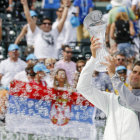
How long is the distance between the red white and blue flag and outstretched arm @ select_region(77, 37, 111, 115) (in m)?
1.26

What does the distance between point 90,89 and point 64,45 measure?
4.92 metres

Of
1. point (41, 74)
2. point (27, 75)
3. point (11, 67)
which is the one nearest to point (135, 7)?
point (11, 67)

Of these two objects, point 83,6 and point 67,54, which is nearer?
point 67,54

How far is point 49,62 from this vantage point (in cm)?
878

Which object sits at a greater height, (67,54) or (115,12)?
(115,12)

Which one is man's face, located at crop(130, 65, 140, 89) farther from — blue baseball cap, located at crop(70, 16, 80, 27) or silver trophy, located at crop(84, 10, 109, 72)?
blue baseball cap, located at crop(70, 16, 80, 27)

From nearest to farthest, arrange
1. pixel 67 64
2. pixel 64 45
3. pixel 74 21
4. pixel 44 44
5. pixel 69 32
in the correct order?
pixel 67 64 → pixel 64 45 → pixel 44 44 → pixel 69 32 → pixel 74 21

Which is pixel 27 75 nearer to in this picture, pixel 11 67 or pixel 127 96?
pixel 11 67

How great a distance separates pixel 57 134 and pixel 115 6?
5313 millimetres

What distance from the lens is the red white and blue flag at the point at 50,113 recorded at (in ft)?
18.9

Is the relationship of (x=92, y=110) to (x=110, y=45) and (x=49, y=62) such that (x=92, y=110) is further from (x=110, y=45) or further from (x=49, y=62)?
(x=110, y=45)

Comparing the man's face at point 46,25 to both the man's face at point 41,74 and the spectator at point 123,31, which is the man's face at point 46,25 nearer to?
the spectator at point 123,31

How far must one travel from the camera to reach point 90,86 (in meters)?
4.46

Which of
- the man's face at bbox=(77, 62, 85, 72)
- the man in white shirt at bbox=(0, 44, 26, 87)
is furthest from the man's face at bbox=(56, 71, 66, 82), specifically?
the man in white shirt at bbox=(0, 44, 26, 87)
